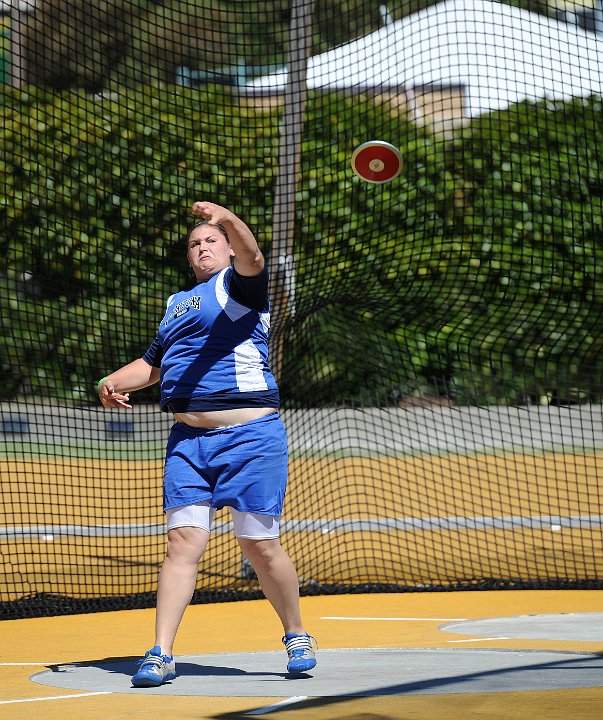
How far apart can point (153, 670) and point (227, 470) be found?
79 cm

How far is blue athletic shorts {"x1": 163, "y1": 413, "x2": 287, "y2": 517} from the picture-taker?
441 cm

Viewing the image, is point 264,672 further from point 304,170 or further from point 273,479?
point 304,170

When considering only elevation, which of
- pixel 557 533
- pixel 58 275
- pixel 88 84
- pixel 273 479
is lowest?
pixel 557 533

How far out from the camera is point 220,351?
14.8ft

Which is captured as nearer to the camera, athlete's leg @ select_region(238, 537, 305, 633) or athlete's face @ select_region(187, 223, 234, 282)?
athlete's leg @ select_region(238, 537, 305, 633)

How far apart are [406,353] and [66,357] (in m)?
3.15

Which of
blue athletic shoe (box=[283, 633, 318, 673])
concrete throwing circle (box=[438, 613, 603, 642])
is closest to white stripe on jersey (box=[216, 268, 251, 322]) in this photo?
blue athletic shoe (box=[283, 633, 318, 673])

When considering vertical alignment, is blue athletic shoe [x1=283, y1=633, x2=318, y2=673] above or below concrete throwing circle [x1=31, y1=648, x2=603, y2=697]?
above

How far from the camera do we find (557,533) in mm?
9273

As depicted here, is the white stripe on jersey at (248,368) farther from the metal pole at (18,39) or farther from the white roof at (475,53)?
the white roof at (475,53)

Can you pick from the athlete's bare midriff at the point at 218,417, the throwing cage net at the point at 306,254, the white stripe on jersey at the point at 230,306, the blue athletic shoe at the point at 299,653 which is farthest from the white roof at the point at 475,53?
the blue athletic shoe at the point at 299,653

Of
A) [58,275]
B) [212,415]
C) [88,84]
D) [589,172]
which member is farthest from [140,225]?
[212,415]

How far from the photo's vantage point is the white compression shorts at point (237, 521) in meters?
4.41

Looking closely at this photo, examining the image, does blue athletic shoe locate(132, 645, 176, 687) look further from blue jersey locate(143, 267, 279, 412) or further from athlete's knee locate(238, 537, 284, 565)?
blue jersey locate(143, 267, 279, 412)
